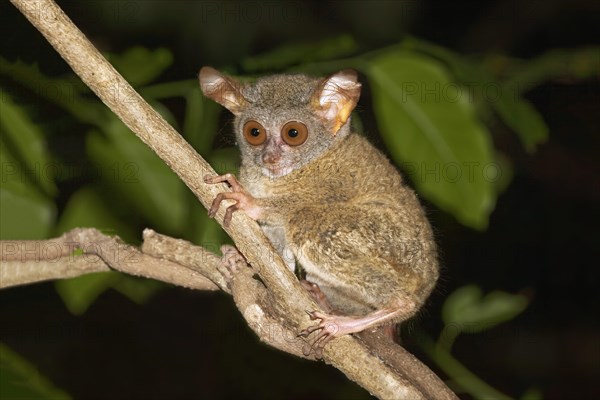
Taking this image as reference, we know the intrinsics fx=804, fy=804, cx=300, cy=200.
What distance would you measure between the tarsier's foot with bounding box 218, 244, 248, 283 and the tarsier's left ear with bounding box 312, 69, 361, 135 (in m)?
0.64

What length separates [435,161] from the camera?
2.82 m

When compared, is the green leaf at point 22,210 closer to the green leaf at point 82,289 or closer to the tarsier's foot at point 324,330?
the green leaf at point 82,289

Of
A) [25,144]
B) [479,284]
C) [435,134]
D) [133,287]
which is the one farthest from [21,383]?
[479,284]

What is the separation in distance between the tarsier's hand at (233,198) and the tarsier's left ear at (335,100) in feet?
1.74

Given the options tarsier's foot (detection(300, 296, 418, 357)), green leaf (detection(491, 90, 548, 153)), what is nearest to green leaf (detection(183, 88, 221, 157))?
tarsier's foot (detection(300, 296, 418, 357))

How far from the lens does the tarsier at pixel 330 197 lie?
261cm

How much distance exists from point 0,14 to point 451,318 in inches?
88.4

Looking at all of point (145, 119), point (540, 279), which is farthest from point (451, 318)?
point (540, 279)

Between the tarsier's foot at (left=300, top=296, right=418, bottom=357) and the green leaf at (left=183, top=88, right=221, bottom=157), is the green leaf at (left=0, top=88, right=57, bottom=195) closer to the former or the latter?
the green leaf at (left=183, top=88, right=221, bottom=157)

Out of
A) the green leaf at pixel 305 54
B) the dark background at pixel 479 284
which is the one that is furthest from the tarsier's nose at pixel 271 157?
the dark background at pixel 479 284

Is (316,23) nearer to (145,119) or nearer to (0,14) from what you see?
(0,14)

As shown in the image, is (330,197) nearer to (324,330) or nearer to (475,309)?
(324,330)

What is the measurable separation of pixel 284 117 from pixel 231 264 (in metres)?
0.65

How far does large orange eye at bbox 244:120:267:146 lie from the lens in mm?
2854
